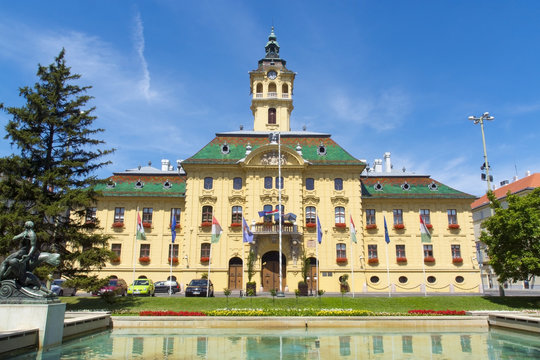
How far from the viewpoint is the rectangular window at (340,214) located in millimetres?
42594

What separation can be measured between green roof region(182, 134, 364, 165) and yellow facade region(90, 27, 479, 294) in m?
0.11

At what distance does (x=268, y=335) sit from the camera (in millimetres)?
18766

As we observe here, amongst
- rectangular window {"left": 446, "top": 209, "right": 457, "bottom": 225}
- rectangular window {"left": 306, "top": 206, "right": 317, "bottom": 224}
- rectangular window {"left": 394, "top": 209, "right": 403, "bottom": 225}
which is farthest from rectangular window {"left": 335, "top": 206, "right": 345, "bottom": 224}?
rectangular window {"left": 446, "top": 209, "right": 457, "bottom": 225}

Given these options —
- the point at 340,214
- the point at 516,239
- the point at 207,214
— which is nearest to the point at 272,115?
the point at 340,214

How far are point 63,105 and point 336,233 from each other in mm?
27645

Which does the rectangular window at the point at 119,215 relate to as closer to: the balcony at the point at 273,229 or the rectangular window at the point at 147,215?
the rectangular window at the point at 147,215

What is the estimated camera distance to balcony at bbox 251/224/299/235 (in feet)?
129

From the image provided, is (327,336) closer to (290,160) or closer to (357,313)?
(357,313)

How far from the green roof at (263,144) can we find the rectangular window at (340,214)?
4.85 m

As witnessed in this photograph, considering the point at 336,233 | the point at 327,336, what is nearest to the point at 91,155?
the point at 327,336

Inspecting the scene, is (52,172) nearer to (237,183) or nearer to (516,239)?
(237,183)

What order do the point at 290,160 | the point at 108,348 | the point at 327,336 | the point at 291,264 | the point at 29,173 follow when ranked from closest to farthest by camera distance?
1. the point at 108,348
2. the point at 327,336
3. the point at 29,173
4. the point at 291,264
5. the point at 290,160

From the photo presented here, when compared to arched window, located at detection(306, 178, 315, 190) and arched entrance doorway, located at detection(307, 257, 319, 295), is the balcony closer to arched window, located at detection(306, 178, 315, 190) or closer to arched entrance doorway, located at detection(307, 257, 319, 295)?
arched entrance doorway, located at detection(307, 257, 319, 295)

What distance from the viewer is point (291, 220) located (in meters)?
39.3
